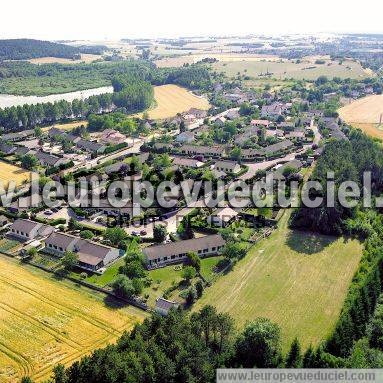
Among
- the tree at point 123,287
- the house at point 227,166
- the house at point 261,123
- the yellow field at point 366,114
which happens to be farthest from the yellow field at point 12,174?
the yellow field at point 366,114

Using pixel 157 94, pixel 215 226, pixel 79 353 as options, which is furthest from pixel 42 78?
pixel 79 353

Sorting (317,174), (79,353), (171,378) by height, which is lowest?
(79,353)

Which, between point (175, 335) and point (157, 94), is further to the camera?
point (157, 94)

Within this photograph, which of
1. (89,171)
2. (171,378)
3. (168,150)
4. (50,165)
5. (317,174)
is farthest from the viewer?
(168,150)

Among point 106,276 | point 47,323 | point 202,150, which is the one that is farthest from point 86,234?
point 202,150

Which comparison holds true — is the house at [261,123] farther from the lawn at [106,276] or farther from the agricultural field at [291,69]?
the agricultural field at [291,69]

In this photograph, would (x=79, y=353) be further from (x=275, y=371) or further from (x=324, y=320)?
(x=324, y=320)
